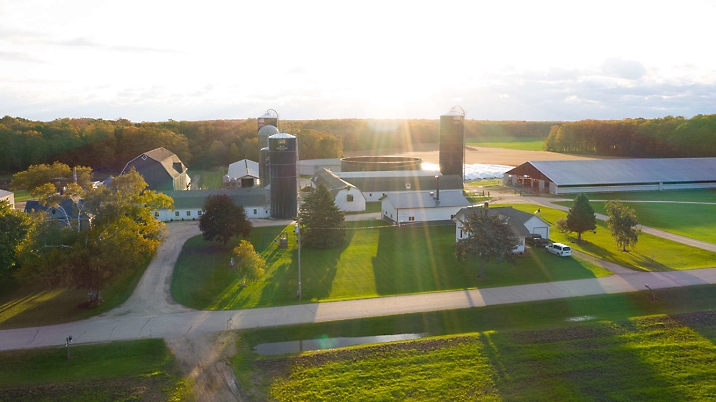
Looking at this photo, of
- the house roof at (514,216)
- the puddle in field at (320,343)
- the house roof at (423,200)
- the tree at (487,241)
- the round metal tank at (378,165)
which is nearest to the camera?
the puddle in field at (320,343)

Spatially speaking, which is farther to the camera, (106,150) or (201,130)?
(201,130)

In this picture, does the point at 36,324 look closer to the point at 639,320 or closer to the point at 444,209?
the point at 639,320

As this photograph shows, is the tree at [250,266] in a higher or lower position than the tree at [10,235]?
lower

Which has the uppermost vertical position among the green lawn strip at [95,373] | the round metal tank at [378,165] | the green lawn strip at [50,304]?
the round metal tank at [378,165]

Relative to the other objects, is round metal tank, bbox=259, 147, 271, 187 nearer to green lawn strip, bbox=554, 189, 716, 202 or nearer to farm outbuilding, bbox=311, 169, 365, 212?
farm outbuilding, bbox=311, 169, 365, 212

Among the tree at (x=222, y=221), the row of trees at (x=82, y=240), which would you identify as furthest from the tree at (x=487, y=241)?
the row of trees at (x=82, y=240)

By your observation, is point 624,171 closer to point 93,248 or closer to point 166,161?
point 166,161

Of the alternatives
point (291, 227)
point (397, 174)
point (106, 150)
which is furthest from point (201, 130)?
point (291, 227)

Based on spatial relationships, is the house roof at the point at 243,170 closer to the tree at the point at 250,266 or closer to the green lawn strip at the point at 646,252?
the tree at the point at 250,266
